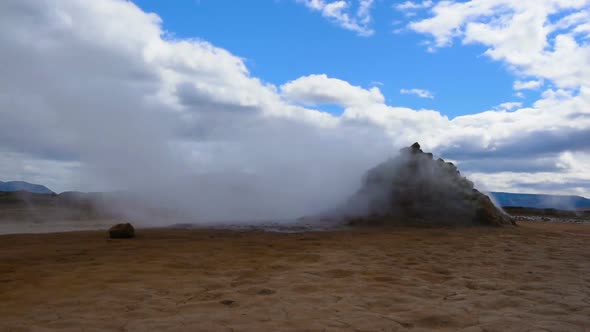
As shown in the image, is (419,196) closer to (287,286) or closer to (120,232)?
(120,232)

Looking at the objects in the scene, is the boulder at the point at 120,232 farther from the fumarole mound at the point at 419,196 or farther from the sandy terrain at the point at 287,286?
the fumarole mound at the point at 419,196

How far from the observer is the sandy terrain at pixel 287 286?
11.9ft

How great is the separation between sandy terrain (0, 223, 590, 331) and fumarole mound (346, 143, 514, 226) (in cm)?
546

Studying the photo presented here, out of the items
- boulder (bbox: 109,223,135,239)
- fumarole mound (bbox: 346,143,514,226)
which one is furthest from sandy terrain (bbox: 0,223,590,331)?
fumarole mound (bbox: 346,143,514,226)

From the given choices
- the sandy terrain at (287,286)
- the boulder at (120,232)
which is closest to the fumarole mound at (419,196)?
the sandy terrain at (287,286)

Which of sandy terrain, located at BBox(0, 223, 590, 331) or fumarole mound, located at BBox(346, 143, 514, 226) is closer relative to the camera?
sandy terrain, located at BBox(0, 223, 590, 331)

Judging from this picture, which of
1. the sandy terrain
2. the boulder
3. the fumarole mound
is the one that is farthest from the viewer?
the fumarole mound

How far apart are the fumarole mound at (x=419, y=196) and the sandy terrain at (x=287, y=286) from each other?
5.46m

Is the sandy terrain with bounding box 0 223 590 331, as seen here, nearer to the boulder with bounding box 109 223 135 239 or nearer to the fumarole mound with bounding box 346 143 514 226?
the boulder with bounding box 109 223 135 239

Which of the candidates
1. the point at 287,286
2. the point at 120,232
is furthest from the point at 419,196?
the point at 287,286

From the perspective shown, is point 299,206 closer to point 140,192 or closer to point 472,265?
point 140,192

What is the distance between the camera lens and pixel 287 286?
4918mm

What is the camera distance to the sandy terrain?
3.62 m

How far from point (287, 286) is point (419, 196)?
36.1ft
